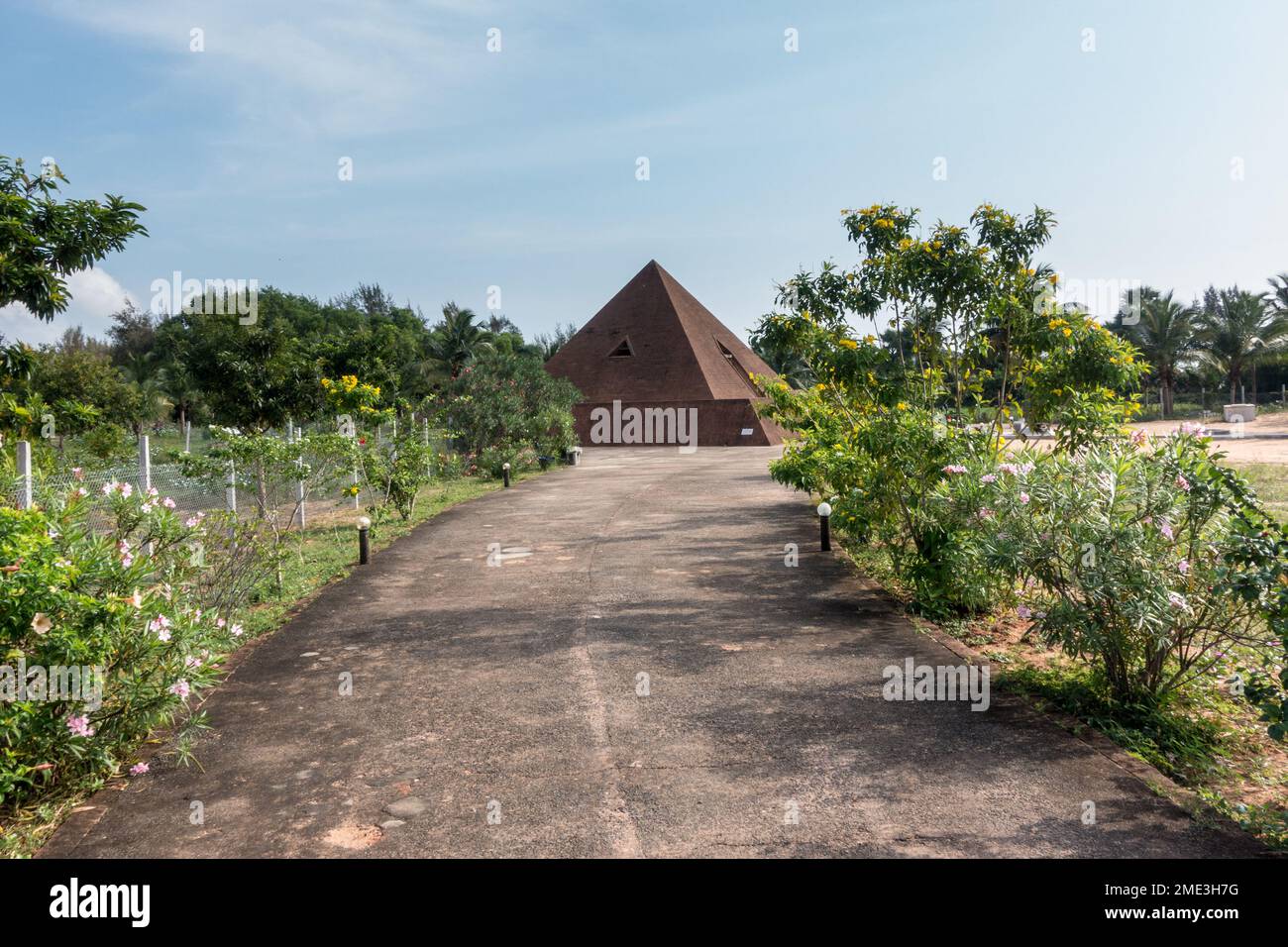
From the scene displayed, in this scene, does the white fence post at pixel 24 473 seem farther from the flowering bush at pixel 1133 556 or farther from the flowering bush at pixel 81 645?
the flowering bush at pixel 1133 556

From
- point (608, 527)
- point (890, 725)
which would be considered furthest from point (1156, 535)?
point (608, 527)

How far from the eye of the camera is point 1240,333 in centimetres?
4978

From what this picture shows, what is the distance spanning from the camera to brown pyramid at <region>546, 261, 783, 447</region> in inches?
1882

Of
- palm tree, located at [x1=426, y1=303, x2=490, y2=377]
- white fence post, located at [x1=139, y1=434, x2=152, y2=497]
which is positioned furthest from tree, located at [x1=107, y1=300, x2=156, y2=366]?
white fence post, located at [x1=139, y1=434, x2=152, y2=497]

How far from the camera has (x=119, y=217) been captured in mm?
7699

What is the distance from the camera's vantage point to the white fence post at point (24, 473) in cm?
630

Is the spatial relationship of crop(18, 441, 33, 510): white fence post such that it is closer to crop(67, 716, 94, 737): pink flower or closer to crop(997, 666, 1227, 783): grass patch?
crop(67, 716, 94, 737): pink flower

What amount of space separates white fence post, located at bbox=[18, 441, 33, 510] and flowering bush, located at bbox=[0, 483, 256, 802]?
140 centimetres

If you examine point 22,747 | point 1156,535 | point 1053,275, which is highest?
point 1053,275

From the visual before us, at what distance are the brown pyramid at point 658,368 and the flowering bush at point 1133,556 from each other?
134 ft

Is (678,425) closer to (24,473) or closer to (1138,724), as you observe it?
(24,473)

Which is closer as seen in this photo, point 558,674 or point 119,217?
point 558,674
